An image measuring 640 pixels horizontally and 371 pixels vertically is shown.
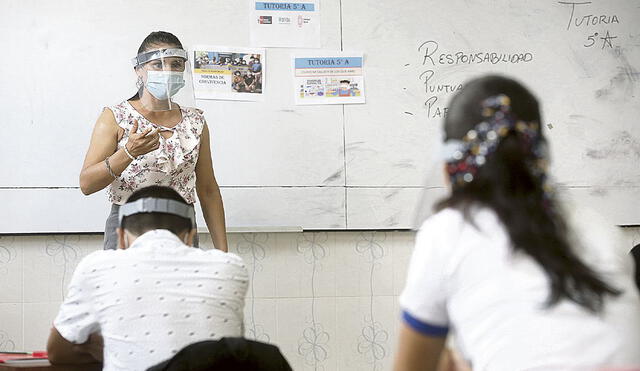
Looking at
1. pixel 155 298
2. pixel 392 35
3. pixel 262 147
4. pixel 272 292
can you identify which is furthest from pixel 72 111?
pixel 155 298

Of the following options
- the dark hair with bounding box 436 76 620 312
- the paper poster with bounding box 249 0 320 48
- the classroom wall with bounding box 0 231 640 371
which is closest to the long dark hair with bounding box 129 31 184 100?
the paper poster with bounding box 249 0 320 48

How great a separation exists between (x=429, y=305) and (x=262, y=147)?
2215mm

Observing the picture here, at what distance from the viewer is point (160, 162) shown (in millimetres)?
2900

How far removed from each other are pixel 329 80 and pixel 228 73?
441 millimetres

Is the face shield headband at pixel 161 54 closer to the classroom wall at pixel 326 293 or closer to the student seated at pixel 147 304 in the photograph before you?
the classroom wall at pixel 326 293

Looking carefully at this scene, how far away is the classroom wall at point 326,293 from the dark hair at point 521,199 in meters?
2.20

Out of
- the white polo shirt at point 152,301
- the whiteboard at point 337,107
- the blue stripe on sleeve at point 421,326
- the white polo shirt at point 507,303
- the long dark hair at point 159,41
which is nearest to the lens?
the white polo shirt at point 507,303

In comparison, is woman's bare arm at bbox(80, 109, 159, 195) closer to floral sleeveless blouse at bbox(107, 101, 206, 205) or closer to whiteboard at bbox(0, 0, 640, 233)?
floral sleeveless blouse at bbox(107, 101, 206, 205)

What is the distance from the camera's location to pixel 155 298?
1.86 m

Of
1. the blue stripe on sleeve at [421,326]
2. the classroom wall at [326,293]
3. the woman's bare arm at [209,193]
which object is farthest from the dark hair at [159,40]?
the blue stripe on sleeve at [421,326]

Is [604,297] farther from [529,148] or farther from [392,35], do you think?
[392,35]

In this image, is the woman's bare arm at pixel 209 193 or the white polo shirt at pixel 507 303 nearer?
the white polo shirt at pixel 507 303

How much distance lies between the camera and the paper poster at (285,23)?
3.54m

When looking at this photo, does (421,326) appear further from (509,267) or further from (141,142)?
(141,142)
